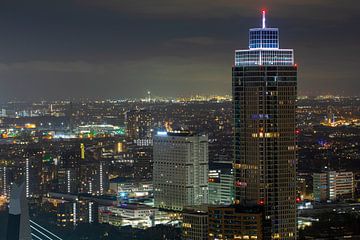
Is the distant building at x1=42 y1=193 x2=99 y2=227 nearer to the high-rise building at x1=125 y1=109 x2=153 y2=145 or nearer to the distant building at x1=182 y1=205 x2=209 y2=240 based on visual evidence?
the distant building at x1=182 y1=205 x2=209 y2=240

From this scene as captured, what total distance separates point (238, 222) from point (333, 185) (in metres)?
9.84

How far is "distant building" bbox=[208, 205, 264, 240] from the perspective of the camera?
1480 cm

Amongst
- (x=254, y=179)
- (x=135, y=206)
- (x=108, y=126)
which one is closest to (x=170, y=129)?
(x=135, y=206)

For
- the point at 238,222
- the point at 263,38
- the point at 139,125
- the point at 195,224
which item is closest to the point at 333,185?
the point at 139,125

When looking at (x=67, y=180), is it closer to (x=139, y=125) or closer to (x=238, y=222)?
(x=139, y=125)

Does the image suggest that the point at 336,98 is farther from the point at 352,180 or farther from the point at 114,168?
the point at 114,168

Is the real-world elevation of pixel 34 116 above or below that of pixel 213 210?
above

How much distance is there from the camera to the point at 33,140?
26.8 meters

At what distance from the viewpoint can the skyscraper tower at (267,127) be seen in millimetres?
15508

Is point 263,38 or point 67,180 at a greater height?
point 263,38

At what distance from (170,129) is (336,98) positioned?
4115mm

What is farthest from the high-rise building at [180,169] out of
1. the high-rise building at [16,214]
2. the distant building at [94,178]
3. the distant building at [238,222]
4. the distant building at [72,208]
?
the high-rise building at [16,214]

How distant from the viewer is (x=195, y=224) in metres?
16.4

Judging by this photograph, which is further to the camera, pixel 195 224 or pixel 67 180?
pixel 67 180
